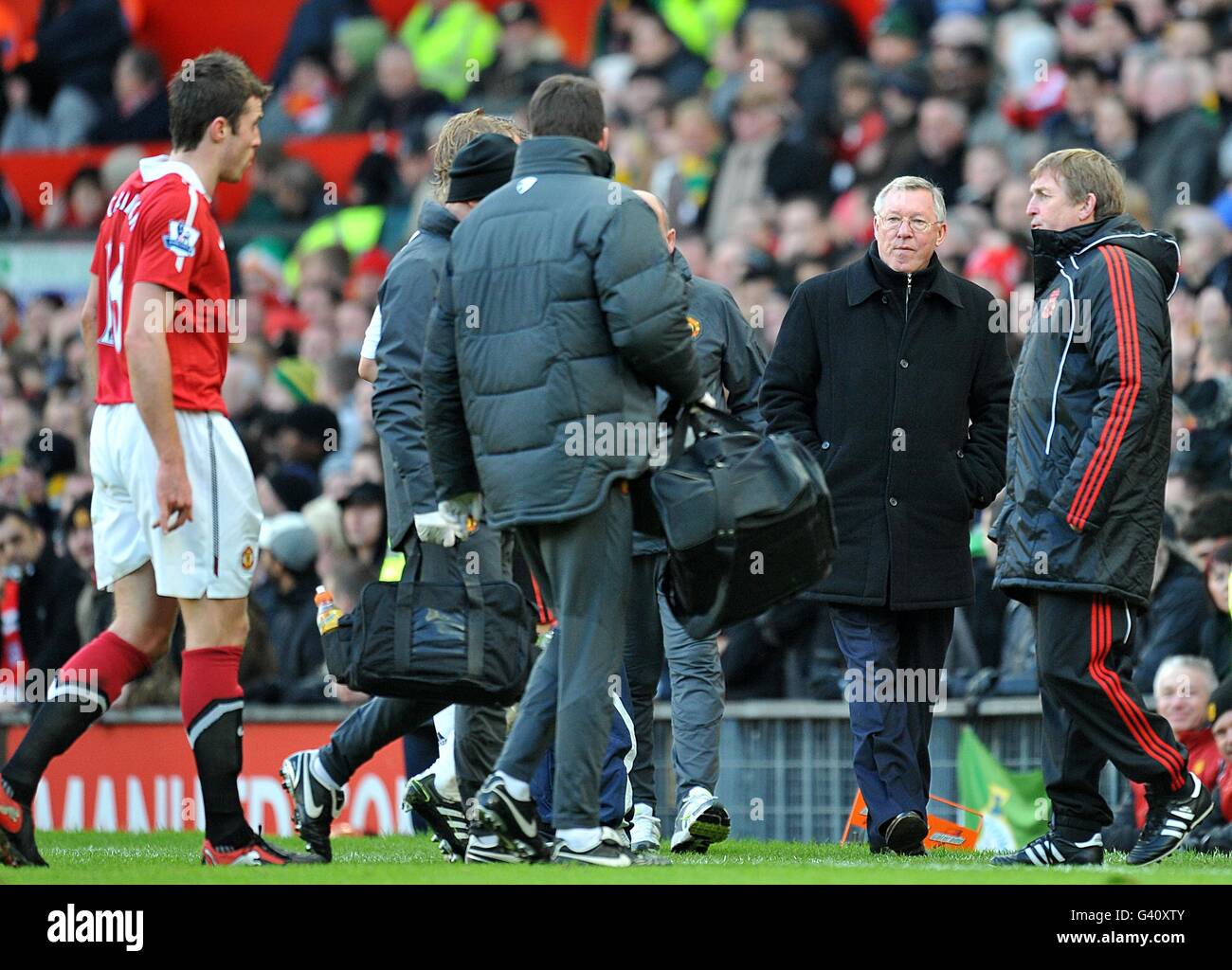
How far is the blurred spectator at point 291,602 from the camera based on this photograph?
11953 mm

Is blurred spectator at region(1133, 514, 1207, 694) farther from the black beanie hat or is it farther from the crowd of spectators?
the black beanie hat

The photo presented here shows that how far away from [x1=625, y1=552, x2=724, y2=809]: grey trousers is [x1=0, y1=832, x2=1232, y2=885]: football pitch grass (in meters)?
0.32

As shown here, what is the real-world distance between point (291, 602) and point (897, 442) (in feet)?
16.8

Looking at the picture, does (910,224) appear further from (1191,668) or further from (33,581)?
(33,581)

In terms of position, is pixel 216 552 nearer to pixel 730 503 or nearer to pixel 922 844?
pixel 730 503

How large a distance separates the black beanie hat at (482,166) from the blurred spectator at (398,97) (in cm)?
1181

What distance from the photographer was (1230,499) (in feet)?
31.7

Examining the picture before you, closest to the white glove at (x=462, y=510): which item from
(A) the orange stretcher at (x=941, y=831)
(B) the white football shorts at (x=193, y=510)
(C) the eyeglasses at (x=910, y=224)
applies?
(B) the white football shorts at (x=193, y=510)

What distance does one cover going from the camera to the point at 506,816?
6.26 m

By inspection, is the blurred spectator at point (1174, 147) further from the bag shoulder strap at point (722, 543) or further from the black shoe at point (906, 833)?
the bag shoulder strap at point (722, 543)

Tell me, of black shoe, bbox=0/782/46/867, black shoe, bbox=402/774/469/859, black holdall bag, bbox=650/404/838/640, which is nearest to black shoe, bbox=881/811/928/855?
black shoe, bbox=402/774/469/859

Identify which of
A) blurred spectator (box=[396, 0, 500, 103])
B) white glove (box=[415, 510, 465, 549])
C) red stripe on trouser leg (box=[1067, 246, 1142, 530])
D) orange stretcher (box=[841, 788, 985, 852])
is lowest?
orange stretcher (box=[841, 788, 985, 852])

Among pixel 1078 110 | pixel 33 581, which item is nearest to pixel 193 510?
pixel 33 581

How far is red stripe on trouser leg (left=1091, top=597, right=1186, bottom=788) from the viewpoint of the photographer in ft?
22.1
